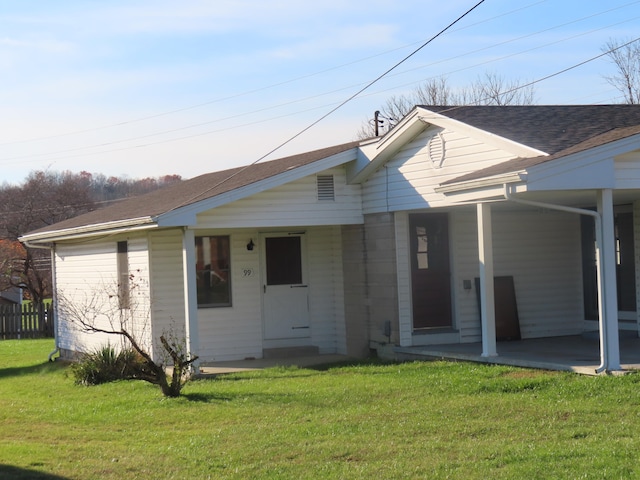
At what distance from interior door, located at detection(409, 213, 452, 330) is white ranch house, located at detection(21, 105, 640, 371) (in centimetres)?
2

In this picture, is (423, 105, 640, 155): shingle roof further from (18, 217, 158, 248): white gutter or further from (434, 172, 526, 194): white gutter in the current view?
(18, 217, 158, 248): white gutter

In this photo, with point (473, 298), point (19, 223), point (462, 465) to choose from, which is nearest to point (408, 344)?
point (473, 298)

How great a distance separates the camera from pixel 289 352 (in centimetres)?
1722

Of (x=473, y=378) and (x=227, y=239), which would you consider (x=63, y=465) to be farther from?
(x=227, y=239)

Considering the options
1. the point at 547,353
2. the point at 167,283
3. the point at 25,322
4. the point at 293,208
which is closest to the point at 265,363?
the point at 167,283

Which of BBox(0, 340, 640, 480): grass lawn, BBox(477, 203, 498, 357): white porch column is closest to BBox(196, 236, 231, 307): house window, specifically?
BBox(0, 340, 640, 480): grass lawn

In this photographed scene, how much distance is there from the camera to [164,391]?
1266cm

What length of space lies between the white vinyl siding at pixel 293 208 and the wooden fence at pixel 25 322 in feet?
53.9

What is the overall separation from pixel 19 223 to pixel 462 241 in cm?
2716

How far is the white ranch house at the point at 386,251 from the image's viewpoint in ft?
47.4

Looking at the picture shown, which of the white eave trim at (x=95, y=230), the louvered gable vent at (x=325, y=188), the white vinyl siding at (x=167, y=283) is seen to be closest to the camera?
the white eave trim at (x=95, y=230)

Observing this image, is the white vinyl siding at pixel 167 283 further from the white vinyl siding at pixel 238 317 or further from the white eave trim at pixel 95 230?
the white eave trim at pixel 95 230

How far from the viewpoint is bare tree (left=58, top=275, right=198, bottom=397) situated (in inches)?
501

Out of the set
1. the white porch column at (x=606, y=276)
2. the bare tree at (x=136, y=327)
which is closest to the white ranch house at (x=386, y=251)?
the bare tree at (x=136, y=327)
